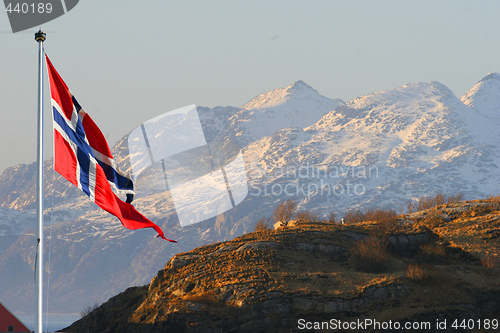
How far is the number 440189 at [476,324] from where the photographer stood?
1885 inches

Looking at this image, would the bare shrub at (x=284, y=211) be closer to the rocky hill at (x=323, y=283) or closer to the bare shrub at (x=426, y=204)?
the bare shrub at (x=426, y=204)

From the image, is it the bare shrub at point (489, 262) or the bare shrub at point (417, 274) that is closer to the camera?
the bare shrub at point (417, 274)

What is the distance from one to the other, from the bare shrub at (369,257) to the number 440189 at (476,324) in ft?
29.9

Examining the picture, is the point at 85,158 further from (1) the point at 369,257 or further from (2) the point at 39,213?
(1) the point at 369,257

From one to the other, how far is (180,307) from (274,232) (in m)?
15.3

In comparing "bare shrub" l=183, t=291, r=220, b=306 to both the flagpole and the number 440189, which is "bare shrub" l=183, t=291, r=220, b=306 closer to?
the number 440189

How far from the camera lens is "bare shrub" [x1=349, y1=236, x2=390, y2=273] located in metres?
55.0

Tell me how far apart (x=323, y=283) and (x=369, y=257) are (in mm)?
7489

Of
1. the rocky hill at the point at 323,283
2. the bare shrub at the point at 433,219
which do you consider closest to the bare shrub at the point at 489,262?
the rocky hill at the point at 323,283

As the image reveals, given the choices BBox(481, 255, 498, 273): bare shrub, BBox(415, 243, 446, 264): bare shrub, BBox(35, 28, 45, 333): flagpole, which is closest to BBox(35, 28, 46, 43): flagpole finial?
BBox(35, 28, 45, 333): flagpole

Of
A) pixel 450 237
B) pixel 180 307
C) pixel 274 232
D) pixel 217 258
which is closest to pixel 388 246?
pixel 450 237

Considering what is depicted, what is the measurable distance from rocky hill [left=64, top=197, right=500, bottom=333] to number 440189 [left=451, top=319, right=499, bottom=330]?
17 cm

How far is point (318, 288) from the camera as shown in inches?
1922

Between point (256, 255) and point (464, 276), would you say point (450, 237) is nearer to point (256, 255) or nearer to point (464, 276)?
point (464, 276)
